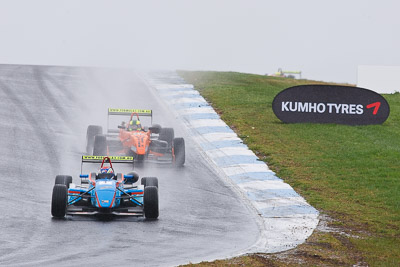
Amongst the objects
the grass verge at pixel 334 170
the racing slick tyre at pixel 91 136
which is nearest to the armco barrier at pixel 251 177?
the grass verge at pixel 334 170

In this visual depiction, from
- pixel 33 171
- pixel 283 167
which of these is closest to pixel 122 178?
pixel 33 171

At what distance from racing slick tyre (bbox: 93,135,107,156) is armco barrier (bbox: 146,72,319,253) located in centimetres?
280

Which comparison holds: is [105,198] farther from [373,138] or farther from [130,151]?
[373,138]

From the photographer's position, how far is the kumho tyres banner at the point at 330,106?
2378cm

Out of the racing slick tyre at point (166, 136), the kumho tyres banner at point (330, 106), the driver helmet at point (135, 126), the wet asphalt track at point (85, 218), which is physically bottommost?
the wet asphalt track at point (85, 218)

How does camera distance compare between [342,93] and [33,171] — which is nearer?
[33,171]

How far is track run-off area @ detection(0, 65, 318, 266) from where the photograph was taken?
470 inches

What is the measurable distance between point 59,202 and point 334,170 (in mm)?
7708

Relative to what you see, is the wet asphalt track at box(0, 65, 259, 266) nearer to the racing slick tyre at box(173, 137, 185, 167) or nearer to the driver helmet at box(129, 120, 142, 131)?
the racing slick tyre at box(173, 137, 185, 167)

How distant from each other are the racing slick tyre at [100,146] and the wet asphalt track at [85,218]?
0.52 meters

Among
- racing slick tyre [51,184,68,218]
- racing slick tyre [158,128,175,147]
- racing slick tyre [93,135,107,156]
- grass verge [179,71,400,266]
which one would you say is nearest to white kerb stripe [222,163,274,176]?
grass verge [179,71,400,266]

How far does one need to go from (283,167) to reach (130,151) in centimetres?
383

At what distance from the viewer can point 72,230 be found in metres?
13.0

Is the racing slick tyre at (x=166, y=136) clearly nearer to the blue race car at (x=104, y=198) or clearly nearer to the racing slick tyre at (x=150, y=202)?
the blue race car at (x=104, y=198)
